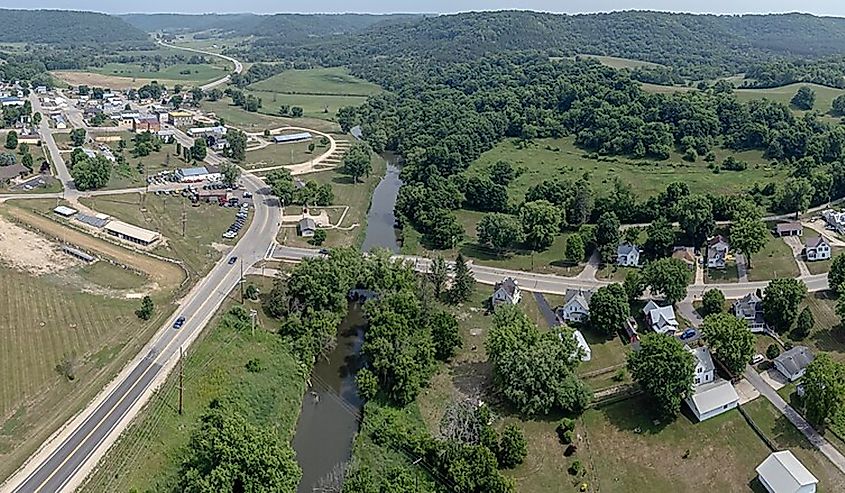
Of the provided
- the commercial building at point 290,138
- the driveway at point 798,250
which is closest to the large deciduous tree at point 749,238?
the driveway at point 798,250

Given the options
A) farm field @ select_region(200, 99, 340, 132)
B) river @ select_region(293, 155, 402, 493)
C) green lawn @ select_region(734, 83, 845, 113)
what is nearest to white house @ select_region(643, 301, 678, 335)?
river @ select_region(293, 155, 402, 493)

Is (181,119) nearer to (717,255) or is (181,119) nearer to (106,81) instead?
(106,81)

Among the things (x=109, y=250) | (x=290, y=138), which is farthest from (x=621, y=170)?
(x=109, y=250)

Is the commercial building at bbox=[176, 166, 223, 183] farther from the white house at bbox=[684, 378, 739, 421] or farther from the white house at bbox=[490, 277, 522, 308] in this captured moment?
the white house at bbox=[684, 378, 739, 421]

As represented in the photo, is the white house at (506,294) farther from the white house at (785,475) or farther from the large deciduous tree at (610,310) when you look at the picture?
the white house at (785,475)

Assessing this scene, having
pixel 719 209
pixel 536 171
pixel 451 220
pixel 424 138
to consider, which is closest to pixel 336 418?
pixel 451 220

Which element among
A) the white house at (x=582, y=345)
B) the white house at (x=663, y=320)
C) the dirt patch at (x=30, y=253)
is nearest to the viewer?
the white house at (x=582, y=345)

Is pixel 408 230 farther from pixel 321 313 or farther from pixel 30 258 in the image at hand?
pixel 30 258
